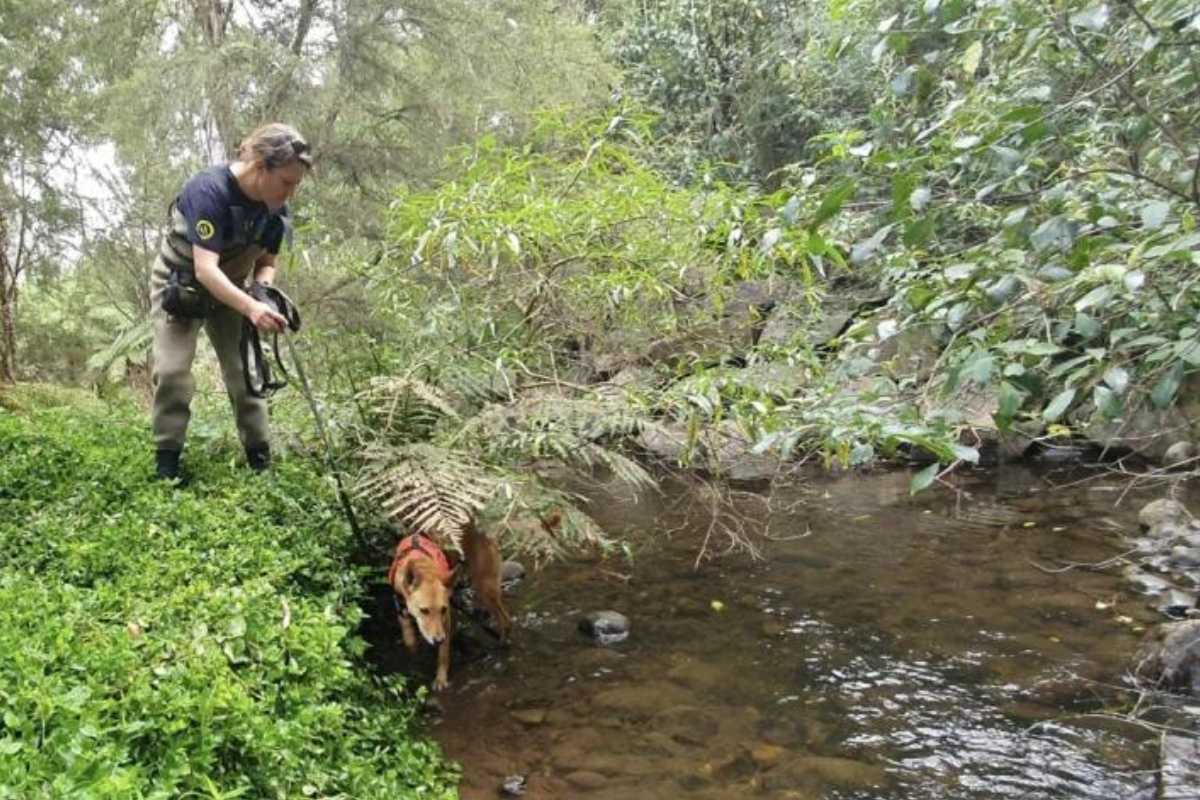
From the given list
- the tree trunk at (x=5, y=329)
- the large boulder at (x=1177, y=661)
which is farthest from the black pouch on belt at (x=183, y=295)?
the tree trunk at (x=5, y=329)

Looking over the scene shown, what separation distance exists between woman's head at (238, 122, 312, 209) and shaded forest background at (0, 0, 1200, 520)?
2.63ft

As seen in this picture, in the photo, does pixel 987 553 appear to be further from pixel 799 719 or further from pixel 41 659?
pixel 41 659

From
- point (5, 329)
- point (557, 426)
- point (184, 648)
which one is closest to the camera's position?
point (184, 648)

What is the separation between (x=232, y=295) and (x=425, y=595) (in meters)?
1.72

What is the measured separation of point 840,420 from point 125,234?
40.5 feet

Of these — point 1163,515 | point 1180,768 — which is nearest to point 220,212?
point 1180,768

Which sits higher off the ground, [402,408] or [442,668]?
[402,408]

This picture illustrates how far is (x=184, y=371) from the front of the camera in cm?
445

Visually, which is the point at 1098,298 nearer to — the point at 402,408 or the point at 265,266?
the point at 402,408

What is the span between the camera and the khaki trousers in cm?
439

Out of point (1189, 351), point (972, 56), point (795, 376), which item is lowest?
point (1189, 351)

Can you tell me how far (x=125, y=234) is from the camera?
12.0 metres

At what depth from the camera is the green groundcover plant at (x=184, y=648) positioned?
1.90 metres

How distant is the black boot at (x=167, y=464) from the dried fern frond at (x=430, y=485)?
1000 millimetres
